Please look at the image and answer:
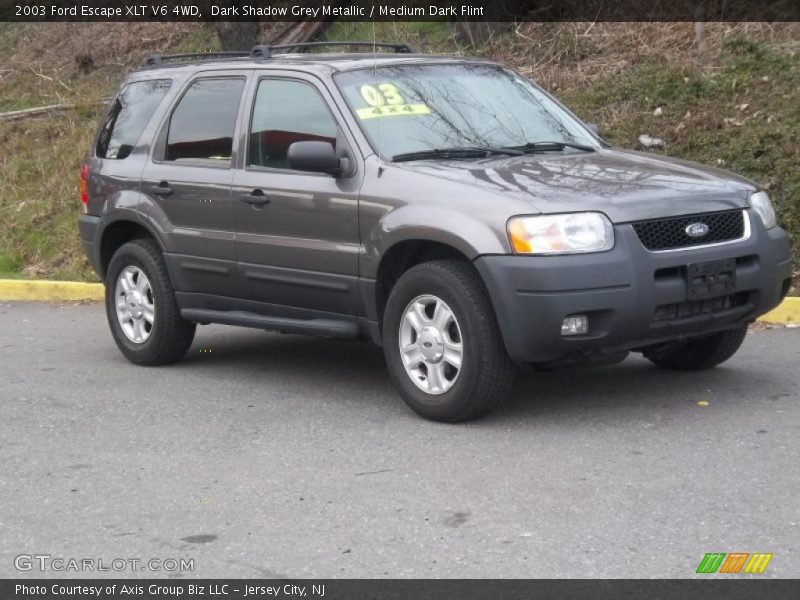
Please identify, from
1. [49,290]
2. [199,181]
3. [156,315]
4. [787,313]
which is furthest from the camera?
[49,290]

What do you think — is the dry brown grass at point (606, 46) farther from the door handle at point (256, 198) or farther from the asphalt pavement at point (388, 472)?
the door handle at point (256, 198)

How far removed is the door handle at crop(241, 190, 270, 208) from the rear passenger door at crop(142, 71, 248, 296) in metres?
0.18

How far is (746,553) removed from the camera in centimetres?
459

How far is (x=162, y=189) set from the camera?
8.10 meters

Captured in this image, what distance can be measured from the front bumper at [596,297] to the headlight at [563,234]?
42mm

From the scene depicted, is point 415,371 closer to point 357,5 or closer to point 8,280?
point 8,280

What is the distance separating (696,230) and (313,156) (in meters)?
1.94

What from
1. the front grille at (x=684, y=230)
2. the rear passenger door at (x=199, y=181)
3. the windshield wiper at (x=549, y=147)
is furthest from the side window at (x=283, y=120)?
the front grille at (x=684, y=230)

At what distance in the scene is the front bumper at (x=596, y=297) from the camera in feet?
19.9

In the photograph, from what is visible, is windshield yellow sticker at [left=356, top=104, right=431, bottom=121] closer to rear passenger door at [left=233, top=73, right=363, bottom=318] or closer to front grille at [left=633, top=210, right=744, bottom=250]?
rear passenger door at [left=233, top=73, right=363, bottom=318]

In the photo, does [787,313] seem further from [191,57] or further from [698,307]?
[191,57]

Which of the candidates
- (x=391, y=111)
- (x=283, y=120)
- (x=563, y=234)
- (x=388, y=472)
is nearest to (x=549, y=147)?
(x=391, y=111)

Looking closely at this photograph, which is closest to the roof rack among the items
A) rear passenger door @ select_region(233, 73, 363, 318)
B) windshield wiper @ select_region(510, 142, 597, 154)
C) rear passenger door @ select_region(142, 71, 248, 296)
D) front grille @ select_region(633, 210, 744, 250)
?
rear passenger door @ select_region(142, 71, 248, 296)

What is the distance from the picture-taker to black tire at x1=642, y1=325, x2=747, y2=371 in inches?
288
